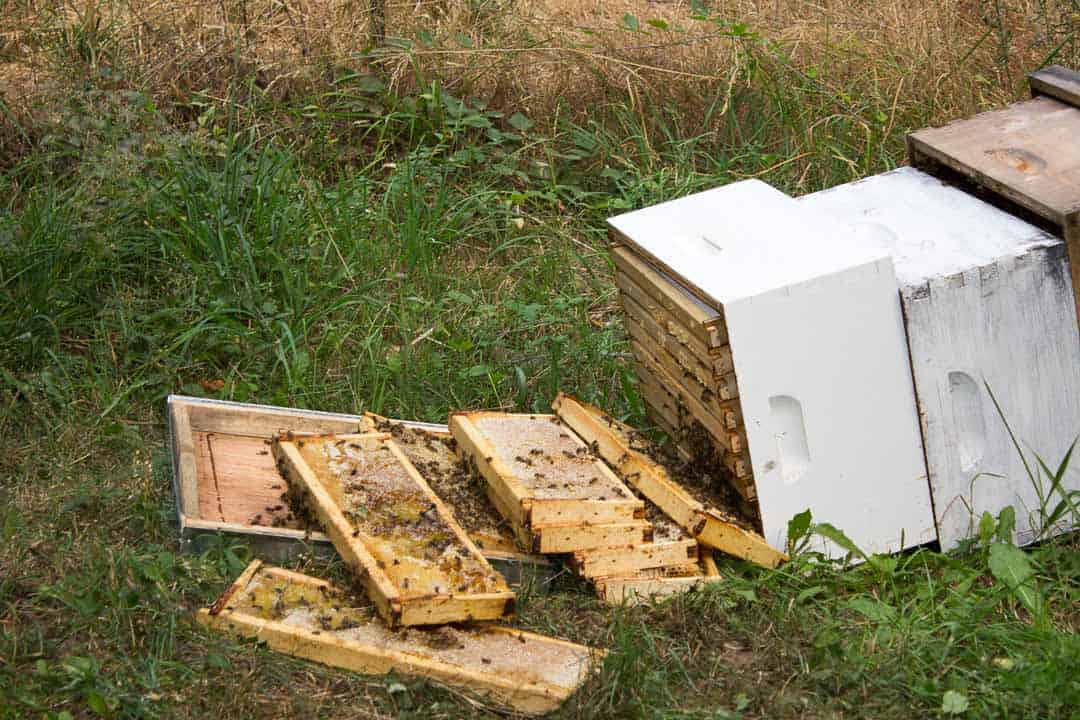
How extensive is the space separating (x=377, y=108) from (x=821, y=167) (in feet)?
6.66

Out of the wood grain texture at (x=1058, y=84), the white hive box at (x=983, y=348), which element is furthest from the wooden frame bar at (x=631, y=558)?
the wood grain texture at (x=1058, y=84)

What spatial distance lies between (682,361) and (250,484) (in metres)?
1.39

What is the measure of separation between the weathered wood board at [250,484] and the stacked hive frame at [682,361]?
1.92ft

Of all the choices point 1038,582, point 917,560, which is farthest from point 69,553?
point 1038,582

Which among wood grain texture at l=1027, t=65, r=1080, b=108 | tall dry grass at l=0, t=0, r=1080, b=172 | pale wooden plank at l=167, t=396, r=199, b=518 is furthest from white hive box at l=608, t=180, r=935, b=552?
tall dry grass at l=0, t=0, r=1080, b=172

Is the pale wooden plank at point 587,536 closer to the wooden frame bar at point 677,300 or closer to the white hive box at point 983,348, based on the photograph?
the wooden frame bar at point 677,300

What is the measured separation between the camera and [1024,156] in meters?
3.39

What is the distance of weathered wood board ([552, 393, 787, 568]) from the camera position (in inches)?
124

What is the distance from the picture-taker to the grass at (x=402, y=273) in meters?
2.86

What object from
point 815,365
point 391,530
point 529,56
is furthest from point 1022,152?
point 529,56

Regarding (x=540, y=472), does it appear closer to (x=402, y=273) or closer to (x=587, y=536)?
(x=587, y=536)

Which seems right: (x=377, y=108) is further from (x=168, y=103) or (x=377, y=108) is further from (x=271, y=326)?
(x=271, y=326)

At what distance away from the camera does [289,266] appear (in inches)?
179

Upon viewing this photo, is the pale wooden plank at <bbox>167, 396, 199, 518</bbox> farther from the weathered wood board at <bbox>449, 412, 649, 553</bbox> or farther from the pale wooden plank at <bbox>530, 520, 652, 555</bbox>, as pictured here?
the pale wooden plank at <bbox>530, 520, 652, 555</bbox>
